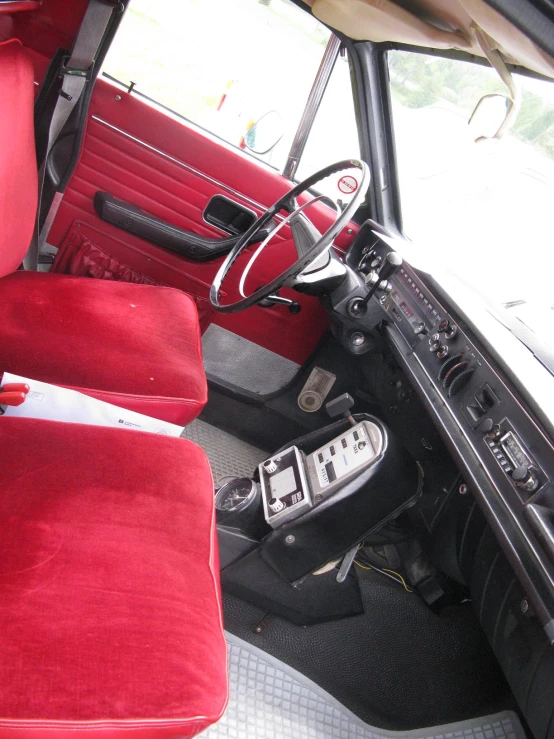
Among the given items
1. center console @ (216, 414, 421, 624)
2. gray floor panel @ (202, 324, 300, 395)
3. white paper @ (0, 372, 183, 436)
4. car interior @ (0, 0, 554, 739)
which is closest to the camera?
car interior @ (0, 0, 554, 739)

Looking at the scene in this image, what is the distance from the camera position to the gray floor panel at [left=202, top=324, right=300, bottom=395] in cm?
226

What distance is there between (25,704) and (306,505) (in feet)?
2.87

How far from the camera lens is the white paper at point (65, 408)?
4.07 feet

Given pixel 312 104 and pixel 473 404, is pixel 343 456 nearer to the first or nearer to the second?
pixel 473 404

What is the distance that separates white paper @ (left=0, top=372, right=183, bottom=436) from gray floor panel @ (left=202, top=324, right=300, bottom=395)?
923 millimetres

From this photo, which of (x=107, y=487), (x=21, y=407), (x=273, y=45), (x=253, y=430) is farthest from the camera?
(x=253, y=430)

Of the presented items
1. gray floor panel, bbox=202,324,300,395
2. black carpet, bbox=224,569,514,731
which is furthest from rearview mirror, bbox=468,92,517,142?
black carpet, bbox=224,569,514,731

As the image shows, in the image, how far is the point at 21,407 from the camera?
1.25 meters

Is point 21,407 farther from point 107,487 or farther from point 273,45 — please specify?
point 273,45

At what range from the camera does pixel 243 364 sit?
2.29 m

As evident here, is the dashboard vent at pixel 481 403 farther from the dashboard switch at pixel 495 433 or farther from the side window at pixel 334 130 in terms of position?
the side window at pixel 334 130

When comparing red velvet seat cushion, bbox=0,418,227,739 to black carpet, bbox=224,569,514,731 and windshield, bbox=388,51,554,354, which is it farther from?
windshield, bbox=388,51,554,354

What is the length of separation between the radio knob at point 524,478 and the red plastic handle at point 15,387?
1.00 metres

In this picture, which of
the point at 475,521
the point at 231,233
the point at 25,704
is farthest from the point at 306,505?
the point at 231,233
